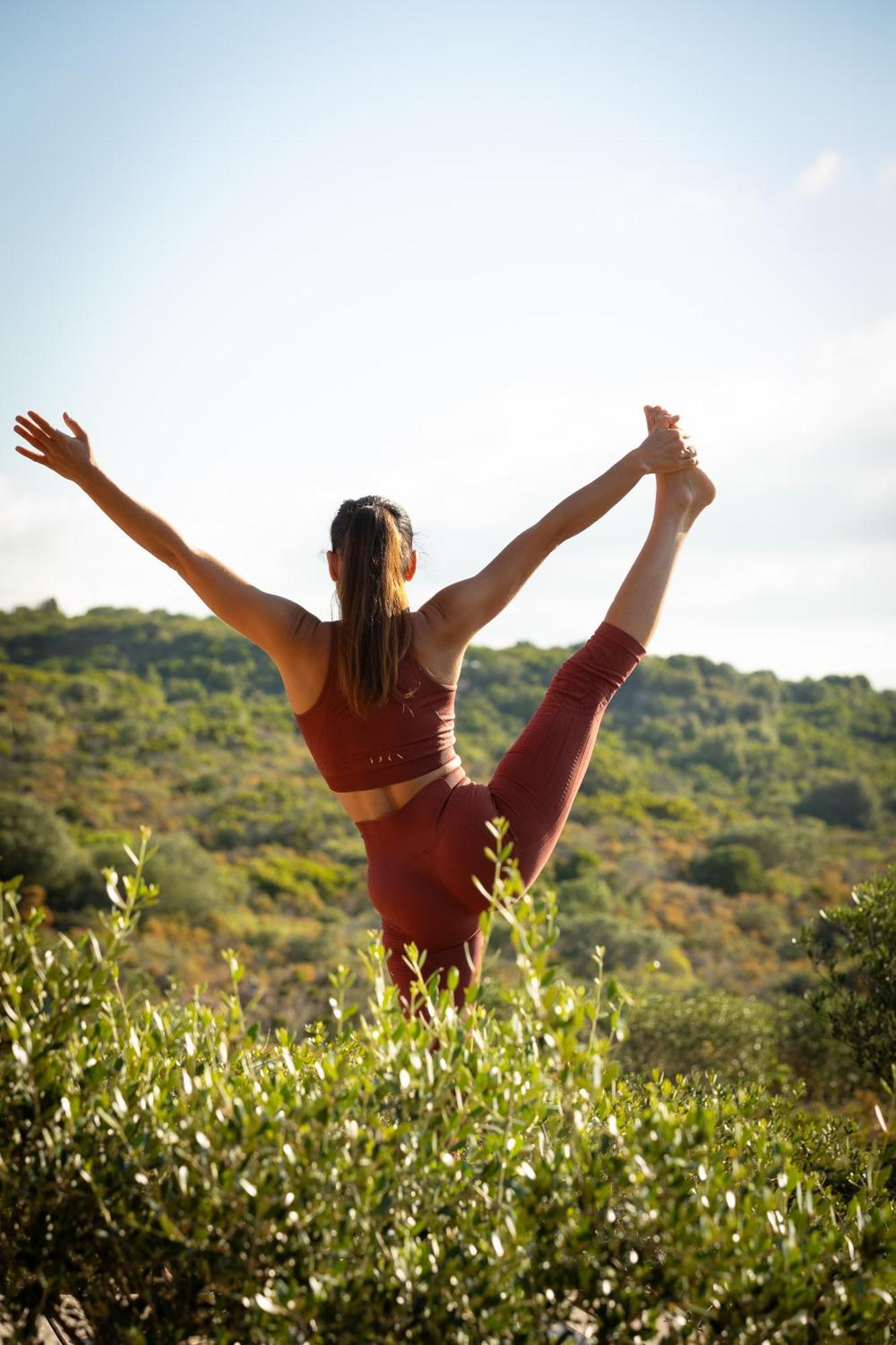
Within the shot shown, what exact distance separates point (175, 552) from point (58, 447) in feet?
1.71

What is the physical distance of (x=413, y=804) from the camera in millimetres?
3170

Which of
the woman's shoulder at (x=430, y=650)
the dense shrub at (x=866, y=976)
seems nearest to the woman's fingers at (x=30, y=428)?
the woman's shoulder at (x=430, y=650)

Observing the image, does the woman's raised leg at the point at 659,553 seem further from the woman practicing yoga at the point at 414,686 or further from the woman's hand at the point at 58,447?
the woman's hand at the point at 58,447

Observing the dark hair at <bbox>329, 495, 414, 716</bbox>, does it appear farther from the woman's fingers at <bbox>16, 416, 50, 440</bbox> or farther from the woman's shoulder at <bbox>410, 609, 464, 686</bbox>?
the woman's fingers at <bbox>16, 416, 50, 440</bbox>

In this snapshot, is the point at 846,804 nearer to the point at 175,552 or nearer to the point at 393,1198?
the point at 175,552

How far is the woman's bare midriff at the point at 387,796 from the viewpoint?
3195mm

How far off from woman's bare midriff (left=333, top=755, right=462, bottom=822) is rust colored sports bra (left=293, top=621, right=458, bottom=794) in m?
0.02

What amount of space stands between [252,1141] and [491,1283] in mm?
460

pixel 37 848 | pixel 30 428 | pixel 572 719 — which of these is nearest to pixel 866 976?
pixel 572 719

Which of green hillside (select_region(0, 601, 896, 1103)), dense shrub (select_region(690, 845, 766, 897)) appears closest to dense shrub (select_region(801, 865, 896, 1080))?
green hillside (select_region(0, 601, 896, 1103))

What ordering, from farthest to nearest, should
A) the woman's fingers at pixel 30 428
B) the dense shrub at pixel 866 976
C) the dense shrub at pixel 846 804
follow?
the dense shrub at pixel 846 804 → the dense shrub at pixel 866 976 → the woman's fingers at pixel 30 428

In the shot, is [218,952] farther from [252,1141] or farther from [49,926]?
[252,1141]

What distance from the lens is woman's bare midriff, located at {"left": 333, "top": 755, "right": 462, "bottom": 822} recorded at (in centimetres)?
320

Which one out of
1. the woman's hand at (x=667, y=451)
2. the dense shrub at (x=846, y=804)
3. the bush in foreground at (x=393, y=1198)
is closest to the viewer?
the bush in foreground at (x=393, y=1198)
